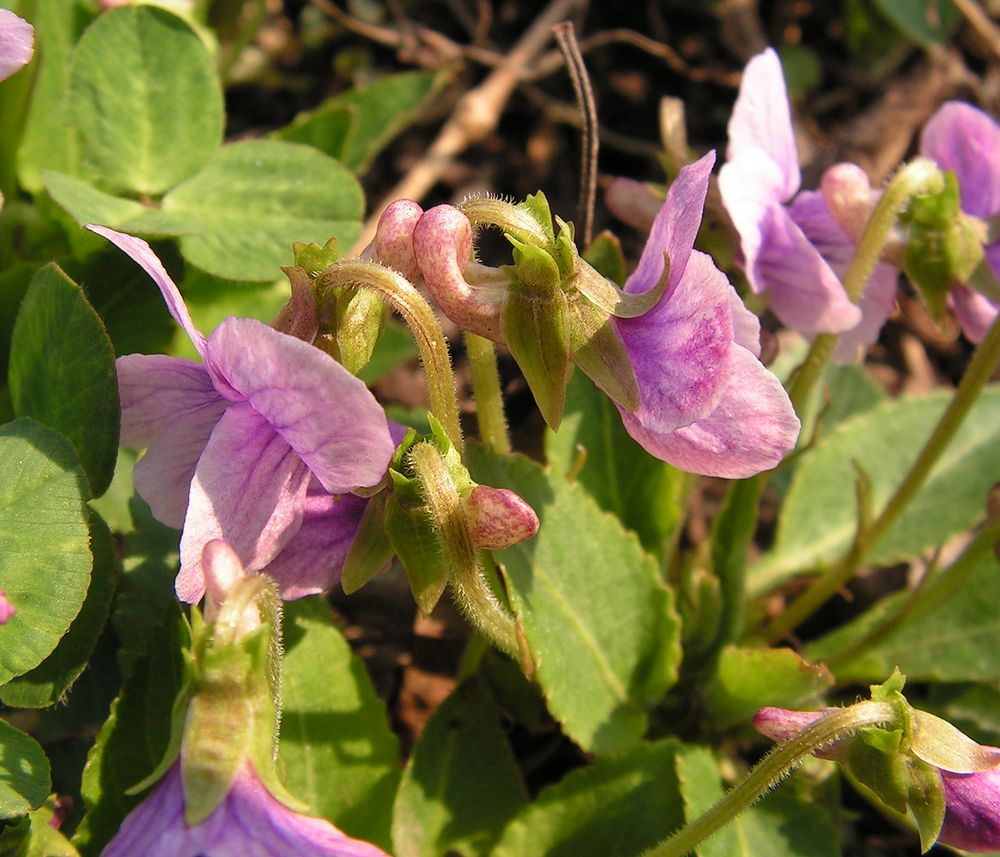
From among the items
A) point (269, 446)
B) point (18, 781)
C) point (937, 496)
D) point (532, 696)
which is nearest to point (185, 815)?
point (18, 781)

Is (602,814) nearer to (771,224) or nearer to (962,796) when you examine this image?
(962,796)

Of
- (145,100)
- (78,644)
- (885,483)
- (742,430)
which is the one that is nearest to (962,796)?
(742,430)

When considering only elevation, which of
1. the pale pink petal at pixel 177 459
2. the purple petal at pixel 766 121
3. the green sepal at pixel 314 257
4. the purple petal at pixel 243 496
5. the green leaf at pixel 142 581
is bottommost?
the green leaf at pixel 142 581

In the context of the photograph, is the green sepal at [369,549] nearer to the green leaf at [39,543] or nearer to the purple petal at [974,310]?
the green leaf at [39,543]

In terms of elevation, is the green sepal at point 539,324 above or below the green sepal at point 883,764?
above

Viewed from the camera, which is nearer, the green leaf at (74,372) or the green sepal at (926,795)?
the green sepal at (926,795)

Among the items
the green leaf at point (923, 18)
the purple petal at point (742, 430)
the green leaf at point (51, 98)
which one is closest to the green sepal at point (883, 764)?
the purple petal at point (742, 430)

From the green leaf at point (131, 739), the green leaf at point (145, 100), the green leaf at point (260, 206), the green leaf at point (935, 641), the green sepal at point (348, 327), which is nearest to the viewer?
the green sepal at point (348, 327)

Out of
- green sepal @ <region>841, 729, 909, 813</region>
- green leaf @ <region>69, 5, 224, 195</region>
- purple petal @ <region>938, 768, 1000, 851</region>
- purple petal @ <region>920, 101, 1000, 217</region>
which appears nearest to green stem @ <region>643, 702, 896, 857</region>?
green sepal @ <region>841, 729, 909, 813</region>
